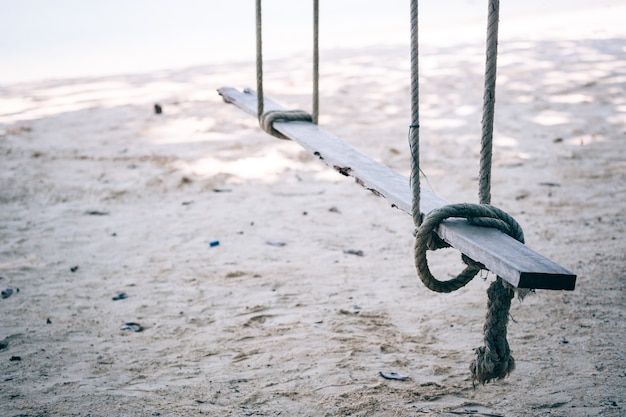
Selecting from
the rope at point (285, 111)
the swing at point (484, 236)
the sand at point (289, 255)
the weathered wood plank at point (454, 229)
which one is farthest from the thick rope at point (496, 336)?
the rope at point (285, 111)

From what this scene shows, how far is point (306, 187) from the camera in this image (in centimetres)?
354

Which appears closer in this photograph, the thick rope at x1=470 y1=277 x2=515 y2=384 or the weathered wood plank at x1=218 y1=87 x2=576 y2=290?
the weathered wood plank at x1=218 y1=87 x2=576 y2=290

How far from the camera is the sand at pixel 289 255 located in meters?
1.71

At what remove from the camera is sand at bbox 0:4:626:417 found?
1710 mm

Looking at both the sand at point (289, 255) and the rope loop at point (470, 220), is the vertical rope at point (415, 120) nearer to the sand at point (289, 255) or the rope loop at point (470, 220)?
the rope loop at point (470, 220)

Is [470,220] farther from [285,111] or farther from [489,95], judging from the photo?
[285,111]

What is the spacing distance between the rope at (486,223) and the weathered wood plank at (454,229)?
3 centimetres

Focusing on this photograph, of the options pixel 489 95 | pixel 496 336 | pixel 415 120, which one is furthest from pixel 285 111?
pixel 496 336

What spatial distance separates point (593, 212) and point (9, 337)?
2502mm

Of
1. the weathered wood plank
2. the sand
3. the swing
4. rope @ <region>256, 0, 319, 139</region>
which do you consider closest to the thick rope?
the swing

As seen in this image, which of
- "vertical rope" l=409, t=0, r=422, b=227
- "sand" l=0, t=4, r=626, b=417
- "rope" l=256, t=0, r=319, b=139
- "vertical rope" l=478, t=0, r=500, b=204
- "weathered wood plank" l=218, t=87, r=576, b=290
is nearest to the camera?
"weathered wood plank" l=218, t=87, r=576, b=290

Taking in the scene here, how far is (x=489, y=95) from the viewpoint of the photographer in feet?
4.15

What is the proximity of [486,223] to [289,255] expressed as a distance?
4.93 ft

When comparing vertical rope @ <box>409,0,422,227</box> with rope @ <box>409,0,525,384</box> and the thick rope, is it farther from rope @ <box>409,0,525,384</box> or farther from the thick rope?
the thick rope
